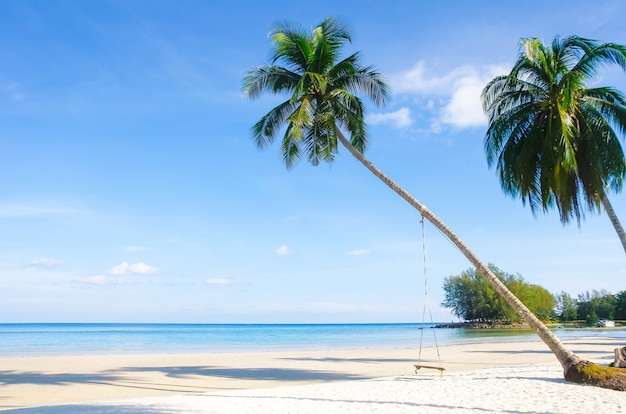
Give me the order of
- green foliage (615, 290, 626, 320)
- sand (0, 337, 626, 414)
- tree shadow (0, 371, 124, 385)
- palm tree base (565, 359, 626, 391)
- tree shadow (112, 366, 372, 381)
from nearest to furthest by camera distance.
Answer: sand (0, 337, 626, 414) → palm tree base (565, 359, 626, 391) → tree shadow (0, 371, 124, 385) → tree shadow (112, 366, 372, 381) → green foliage (615, 290, 626, 320)

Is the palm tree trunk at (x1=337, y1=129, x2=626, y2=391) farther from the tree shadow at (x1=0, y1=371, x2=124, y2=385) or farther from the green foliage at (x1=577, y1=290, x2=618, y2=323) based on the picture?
the green foliage at (x1=577, y1=290, x2=618, y2=323)

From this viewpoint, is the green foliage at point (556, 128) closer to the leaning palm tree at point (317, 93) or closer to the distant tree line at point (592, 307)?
the leaning palm tree at point (317, 93)

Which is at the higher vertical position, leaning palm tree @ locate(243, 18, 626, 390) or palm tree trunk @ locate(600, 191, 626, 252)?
leaning palm tree @ locate(243, 18, 626, 390)

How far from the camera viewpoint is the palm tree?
11.7 m

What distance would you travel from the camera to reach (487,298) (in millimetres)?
79125

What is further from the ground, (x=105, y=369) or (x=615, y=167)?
(x=615, y=167)

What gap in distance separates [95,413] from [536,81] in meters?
11.9

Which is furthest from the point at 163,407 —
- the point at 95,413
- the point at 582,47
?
the point at 582,47

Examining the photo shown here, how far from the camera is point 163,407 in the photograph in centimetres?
828

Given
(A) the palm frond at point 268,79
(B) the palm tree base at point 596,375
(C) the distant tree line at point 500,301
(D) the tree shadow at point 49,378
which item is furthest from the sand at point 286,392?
(C) the distant tree line at point 500,301

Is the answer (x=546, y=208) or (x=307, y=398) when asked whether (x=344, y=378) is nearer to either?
(x=307, y=398)

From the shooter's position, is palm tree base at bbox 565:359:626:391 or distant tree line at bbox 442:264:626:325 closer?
palm tree base at bbox 565:359:626:391

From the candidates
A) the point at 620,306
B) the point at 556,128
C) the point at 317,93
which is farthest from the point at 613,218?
the point at 620,306

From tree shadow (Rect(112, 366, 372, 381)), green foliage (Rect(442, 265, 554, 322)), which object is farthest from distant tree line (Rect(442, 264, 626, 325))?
tree shadow (Rect(112, 366, 372, 381))
